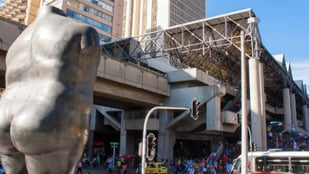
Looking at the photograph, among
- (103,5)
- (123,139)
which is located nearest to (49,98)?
(123,139)

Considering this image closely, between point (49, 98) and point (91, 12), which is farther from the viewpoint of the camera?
point (91, 12)

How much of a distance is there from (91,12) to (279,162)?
4706 cm

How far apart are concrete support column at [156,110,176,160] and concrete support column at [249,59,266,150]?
26.6 ft

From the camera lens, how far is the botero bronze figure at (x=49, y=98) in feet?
10.3

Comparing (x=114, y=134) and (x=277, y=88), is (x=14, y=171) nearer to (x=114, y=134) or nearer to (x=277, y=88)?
(x=114, y=134)

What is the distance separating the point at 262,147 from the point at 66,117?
1084 inches

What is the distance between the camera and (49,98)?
320 centimetres

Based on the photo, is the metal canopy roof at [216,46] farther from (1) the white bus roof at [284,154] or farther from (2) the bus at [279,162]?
(2) the bus at [279,162]

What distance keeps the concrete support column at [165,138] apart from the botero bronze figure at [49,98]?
27.1m

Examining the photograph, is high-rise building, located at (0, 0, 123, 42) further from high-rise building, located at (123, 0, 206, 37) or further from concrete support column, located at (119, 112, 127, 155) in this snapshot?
high-rise building, located at (123, 0, 206, 37)

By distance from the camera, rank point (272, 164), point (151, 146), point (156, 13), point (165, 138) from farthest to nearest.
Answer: point (156, 13) → point (165, 138) → point (272, 164) → point (151, 146)

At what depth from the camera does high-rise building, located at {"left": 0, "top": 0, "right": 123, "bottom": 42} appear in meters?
51.6

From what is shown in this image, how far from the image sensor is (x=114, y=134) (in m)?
43.3

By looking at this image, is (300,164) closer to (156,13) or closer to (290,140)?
(290,140)
